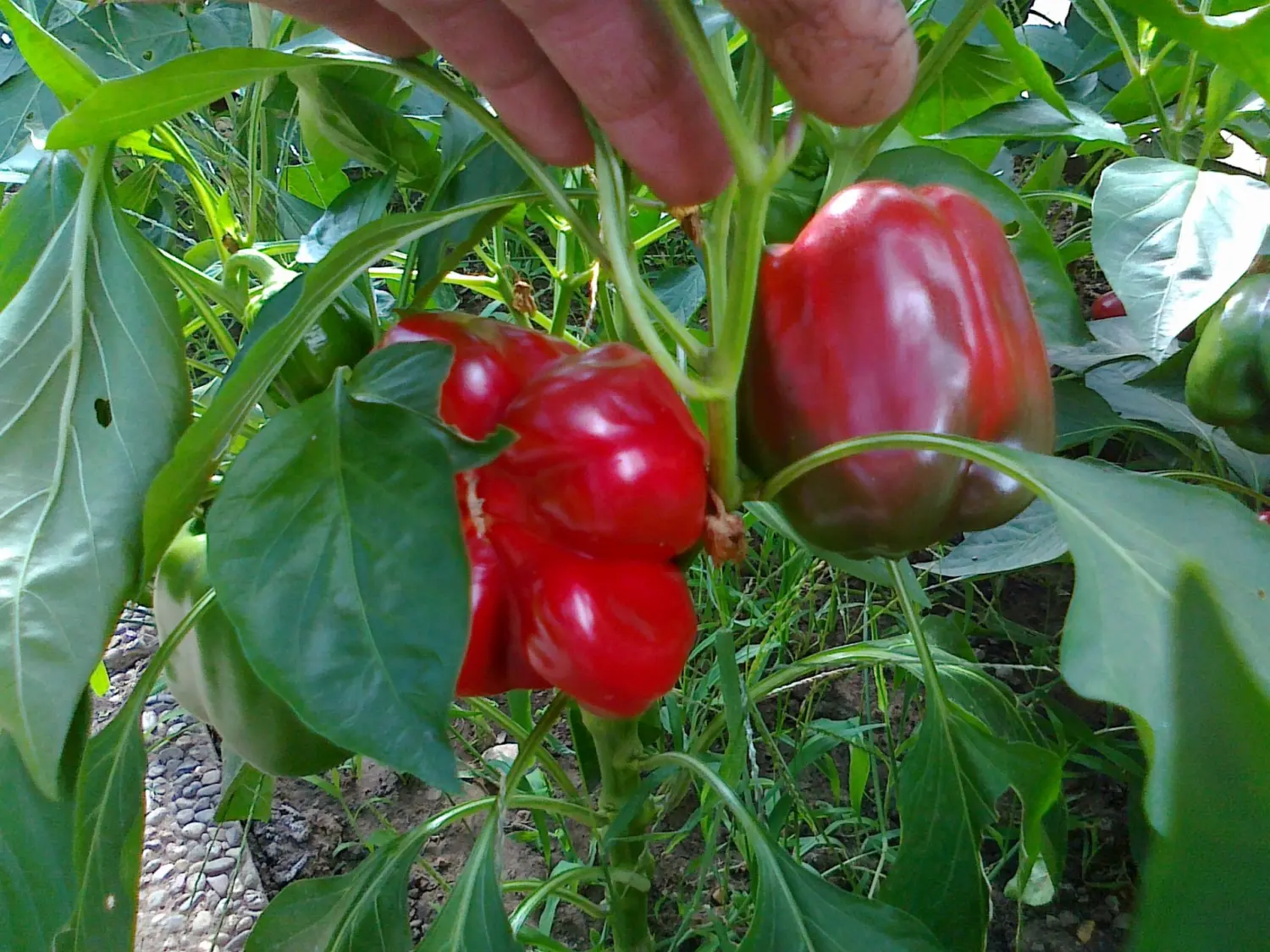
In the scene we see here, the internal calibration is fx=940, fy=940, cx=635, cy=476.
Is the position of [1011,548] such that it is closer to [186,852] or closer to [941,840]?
[941,840]

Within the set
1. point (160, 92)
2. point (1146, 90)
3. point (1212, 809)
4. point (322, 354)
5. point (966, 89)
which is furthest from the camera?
point (1146, 90)

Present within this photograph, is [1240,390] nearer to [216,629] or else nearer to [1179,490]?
[1179,490]

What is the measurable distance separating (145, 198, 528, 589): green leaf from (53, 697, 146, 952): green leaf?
0.15 m

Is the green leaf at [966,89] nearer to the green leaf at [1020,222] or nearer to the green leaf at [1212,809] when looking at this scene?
the green leaf at [1020,222]

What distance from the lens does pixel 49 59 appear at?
1.48 feet

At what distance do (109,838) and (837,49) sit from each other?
499 mm

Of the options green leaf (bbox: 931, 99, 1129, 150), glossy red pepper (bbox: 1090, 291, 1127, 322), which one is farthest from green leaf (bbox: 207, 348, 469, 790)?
glossy red pepper (bbox: 1090, 291, 1127, 322)

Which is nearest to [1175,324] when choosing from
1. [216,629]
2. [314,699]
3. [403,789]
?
[314,699]

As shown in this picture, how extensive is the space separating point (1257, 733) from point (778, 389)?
31 cm

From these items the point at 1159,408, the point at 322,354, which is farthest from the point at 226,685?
the point at 1159,408

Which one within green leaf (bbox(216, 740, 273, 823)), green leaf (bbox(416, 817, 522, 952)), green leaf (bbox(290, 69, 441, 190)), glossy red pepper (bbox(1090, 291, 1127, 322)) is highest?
green leaf (bbox(290, 69, 441, 190))

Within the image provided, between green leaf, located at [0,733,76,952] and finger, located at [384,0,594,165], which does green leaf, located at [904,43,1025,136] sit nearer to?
finger, located at [384,0,594,165]

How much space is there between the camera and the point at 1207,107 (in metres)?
0.72

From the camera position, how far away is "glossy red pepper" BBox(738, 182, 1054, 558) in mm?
445
